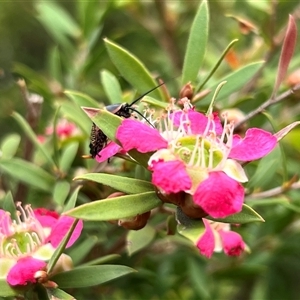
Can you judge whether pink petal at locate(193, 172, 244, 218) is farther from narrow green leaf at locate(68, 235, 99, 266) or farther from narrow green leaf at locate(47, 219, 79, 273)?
narrow green leaf at locate(68, 235, 99, 266)

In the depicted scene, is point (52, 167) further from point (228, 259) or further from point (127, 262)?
point (228, 259)

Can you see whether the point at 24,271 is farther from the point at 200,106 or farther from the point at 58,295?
the point at 200,106

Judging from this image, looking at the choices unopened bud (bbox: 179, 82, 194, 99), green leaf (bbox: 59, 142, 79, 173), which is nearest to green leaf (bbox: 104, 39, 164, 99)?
unopened bud (bbox: 179, 82, 194, 99)

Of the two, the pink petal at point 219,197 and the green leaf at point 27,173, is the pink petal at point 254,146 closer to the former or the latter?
the pink petal at point 219,197

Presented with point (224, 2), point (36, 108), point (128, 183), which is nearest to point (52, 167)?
point (36, 108)

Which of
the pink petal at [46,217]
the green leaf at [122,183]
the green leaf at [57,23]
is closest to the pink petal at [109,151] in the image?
the green leaf at [122,183]
